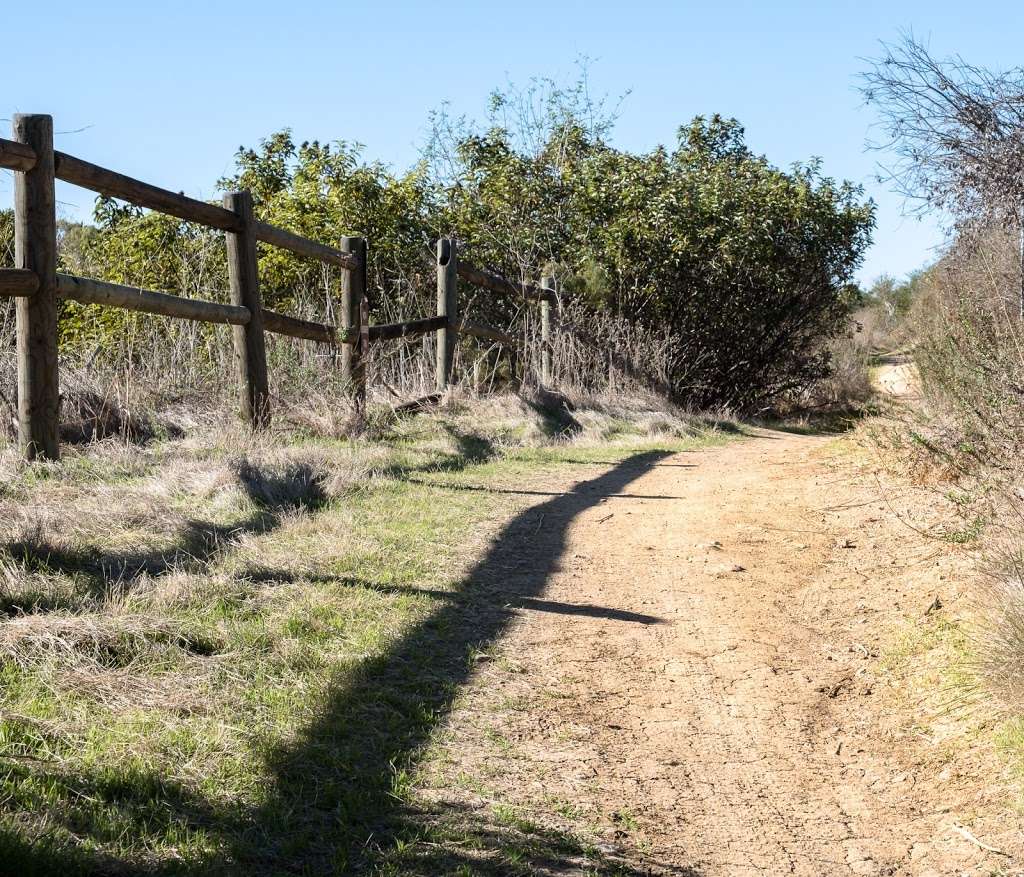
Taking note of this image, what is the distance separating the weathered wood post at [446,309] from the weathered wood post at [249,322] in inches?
123

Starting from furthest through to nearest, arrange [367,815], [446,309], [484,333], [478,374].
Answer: [478,374] < [484,333] < [446,309] < [367,815]

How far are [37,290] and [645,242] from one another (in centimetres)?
960

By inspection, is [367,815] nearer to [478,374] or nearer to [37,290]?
[37,290]

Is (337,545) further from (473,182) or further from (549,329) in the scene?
(473,182)

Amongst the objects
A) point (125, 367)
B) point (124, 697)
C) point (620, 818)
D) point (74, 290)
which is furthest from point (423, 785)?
point (125, 367)

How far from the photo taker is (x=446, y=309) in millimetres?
11703

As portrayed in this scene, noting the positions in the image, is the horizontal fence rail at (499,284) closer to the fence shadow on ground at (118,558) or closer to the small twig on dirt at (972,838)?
the fence shadow on ground at (118,558)

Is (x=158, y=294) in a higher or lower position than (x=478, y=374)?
higher

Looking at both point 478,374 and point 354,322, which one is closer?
point 354,322

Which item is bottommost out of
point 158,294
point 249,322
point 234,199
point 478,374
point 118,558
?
point 118,558

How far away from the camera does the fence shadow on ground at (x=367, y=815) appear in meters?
2.70

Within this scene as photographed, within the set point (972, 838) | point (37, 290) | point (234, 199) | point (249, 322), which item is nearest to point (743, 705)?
point (972, 838)

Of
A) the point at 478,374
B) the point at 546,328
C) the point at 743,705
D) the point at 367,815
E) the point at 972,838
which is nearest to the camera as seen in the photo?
the point at 367,815

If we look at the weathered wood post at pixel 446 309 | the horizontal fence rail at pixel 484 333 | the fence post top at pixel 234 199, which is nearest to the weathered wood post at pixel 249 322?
the fence post top at pixel 234 199
